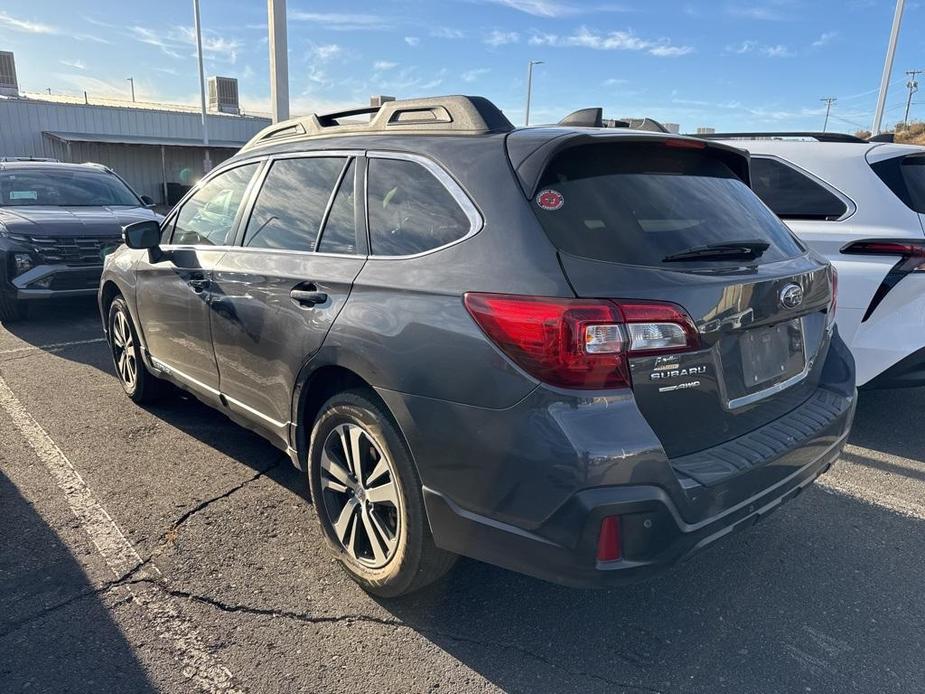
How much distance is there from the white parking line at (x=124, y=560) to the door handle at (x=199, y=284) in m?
1.19

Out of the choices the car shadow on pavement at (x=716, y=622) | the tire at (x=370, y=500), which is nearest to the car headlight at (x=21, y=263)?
the tire at (x=370, y=500)

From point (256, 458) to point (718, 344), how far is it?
9.11 feet

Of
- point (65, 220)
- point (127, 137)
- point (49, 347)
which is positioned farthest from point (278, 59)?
point (127, 137)

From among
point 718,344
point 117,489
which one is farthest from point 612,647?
point 117,489

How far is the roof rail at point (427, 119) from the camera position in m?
2.47

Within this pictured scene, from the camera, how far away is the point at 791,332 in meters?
2.47

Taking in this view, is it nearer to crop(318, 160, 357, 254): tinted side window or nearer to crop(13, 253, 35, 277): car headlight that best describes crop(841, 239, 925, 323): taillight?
crop(318, 160, 357, 254): tinted side window

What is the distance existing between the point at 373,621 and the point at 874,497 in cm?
274

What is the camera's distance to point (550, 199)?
211cm

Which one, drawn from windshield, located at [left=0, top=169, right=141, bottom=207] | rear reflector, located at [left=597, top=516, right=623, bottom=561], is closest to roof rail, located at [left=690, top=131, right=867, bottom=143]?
rear reflector, located at [left=597, top=516, right=623, bottom=561]

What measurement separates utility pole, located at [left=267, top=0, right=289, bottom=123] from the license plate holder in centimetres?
1059

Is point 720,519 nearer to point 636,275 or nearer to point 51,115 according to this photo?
point 636,275

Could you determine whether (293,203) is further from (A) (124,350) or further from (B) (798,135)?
(B) (798,135)

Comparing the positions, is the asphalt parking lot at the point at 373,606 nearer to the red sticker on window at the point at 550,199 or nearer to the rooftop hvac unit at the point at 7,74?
the red sticker on window at the point at 550,199
